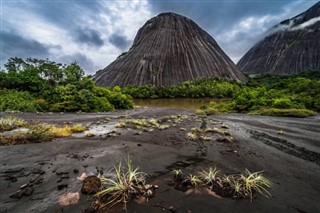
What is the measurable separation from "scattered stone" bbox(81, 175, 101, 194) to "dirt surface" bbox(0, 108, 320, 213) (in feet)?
0.37

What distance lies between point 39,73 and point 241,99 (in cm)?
2802

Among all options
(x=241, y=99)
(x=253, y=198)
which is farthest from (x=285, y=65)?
(x=253, y=198)

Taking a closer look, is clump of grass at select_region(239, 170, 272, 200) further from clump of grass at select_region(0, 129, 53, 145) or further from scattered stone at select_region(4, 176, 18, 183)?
clump of grass at select_region(0, 129, 53, 145)

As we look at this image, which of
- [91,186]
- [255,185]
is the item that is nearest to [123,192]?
[91,186]

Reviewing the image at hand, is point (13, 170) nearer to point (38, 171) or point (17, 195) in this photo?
point (38, 171)

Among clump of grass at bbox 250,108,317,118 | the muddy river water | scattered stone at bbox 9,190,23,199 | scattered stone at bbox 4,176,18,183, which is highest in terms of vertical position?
scattered stone at bbox 4,176,18,183

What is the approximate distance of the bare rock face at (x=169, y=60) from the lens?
77.9 meters

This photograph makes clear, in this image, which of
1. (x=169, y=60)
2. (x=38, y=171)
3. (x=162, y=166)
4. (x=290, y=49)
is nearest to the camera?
(x=38, y=171)

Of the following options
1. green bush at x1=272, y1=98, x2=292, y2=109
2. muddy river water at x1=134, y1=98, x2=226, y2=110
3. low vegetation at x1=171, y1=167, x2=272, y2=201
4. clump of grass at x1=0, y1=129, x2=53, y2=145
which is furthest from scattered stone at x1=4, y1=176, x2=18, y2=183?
muddy river water at x1=134, y1=98, x2=226, y2=110

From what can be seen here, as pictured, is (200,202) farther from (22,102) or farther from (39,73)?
(39,73)

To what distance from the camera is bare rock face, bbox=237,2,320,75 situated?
370 feet

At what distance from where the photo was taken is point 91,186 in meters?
3.72

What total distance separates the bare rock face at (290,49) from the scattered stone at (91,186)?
13216cm

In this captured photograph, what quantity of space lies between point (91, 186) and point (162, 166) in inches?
79.3
